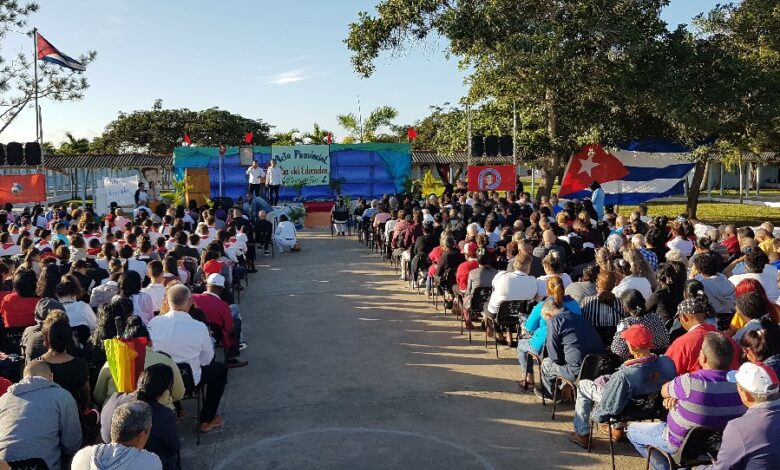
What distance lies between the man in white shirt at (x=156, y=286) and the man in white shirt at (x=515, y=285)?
12.4 feet

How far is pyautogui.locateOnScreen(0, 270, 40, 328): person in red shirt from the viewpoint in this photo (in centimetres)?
634

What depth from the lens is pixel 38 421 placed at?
3.96m

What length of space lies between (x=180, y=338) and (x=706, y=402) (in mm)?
4035

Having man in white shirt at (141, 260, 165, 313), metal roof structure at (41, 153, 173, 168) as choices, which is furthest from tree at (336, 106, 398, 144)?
man in white shirt at (141, 260, 165, 313)

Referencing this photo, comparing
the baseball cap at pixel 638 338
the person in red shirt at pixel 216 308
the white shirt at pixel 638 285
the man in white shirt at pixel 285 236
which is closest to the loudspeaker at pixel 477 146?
the man in white shirt at pixel 285 236

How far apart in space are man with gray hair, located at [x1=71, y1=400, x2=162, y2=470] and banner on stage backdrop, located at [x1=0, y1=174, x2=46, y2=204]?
17.5 m

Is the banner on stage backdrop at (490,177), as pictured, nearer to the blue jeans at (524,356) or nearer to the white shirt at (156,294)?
the blue jeans at (524,356)

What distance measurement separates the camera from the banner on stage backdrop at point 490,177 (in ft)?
67.2

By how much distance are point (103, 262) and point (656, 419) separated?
23.2 feet

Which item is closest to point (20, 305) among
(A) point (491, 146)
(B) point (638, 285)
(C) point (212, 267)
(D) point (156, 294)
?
(D) point (156, 294)

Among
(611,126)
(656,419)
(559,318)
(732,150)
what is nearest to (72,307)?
(559,318)

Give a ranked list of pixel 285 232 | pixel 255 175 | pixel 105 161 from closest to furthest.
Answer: pixel 285 232 < pixel 255 175 < pixel 105 161

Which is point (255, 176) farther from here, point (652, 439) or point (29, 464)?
point (652, 439)

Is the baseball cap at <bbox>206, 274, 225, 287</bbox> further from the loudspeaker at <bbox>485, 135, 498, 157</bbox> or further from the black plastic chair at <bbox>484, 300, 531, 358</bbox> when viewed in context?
the loudspeaker at <bbox>485, 135, 498, 157</bbox>
